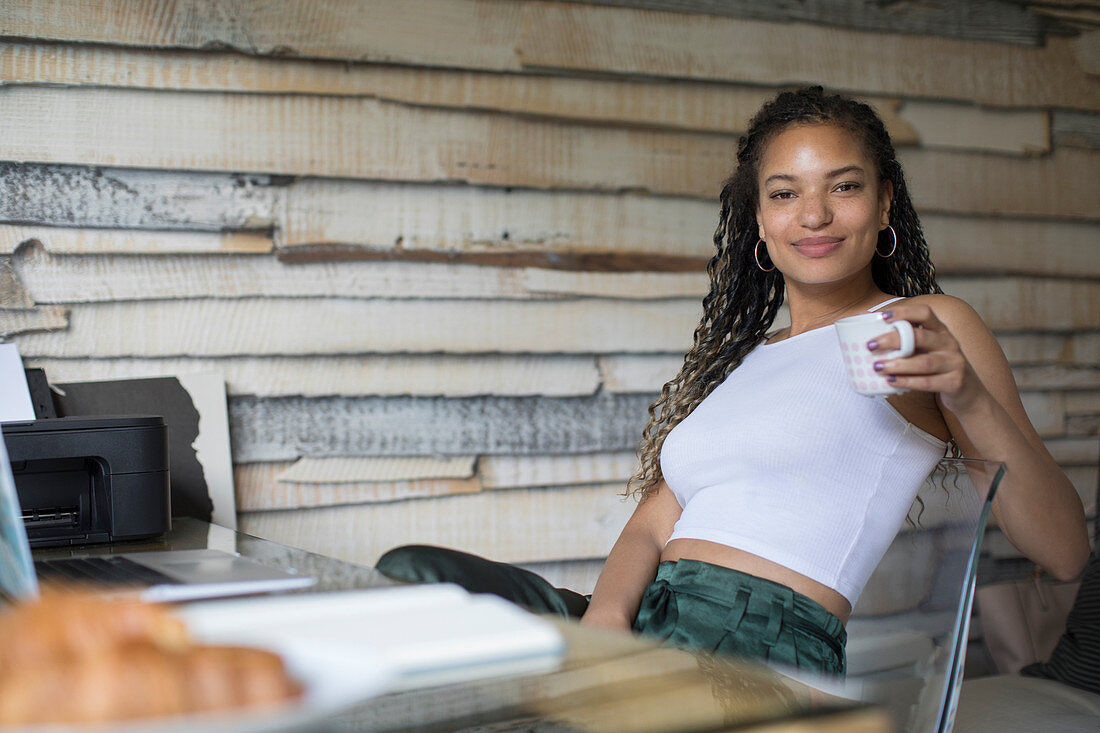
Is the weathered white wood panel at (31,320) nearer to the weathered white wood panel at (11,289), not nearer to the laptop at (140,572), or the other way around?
the weathered white wood panel at (11,289)

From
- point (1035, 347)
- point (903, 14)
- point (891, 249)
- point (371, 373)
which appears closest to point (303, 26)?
point (371, 373)

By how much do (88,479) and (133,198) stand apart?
0.68 metres

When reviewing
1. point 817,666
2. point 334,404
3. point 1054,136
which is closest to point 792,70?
point 1054,136

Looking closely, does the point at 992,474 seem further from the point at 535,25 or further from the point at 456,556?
the point at 535,25

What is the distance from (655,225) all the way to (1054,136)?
3.99 ft

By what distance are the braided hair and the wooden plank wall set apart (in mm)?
445

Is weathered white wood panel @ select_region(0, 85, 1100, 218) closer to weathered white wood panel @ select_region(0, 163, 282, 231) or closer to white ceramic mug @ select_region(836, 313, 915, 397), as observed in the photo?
weathered white wood panel @ select_region(0, 163, 282, 231)

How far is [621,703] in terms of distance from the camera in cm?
52

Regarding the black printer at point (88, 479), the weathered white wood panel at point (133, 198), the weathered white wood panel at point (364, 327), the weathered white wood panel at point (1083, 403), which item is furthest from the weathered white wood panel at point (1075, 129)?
the black printer at point (88, 479)

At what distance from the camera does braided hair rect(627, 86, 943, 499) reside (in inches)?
62.0

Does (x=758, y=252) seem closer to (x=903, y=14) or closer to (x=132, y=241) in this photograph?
(x=903, y=14)

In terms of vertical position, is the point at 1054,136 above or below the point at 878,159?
above

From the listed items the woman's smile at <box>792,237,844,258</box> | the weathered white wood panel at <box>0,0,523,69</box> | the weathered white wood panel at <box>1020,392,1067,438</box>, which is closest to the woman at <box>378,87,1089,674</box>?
the woman's smile at <box>792,237,844,258</box>

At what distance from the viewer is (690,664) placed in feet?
1.96
